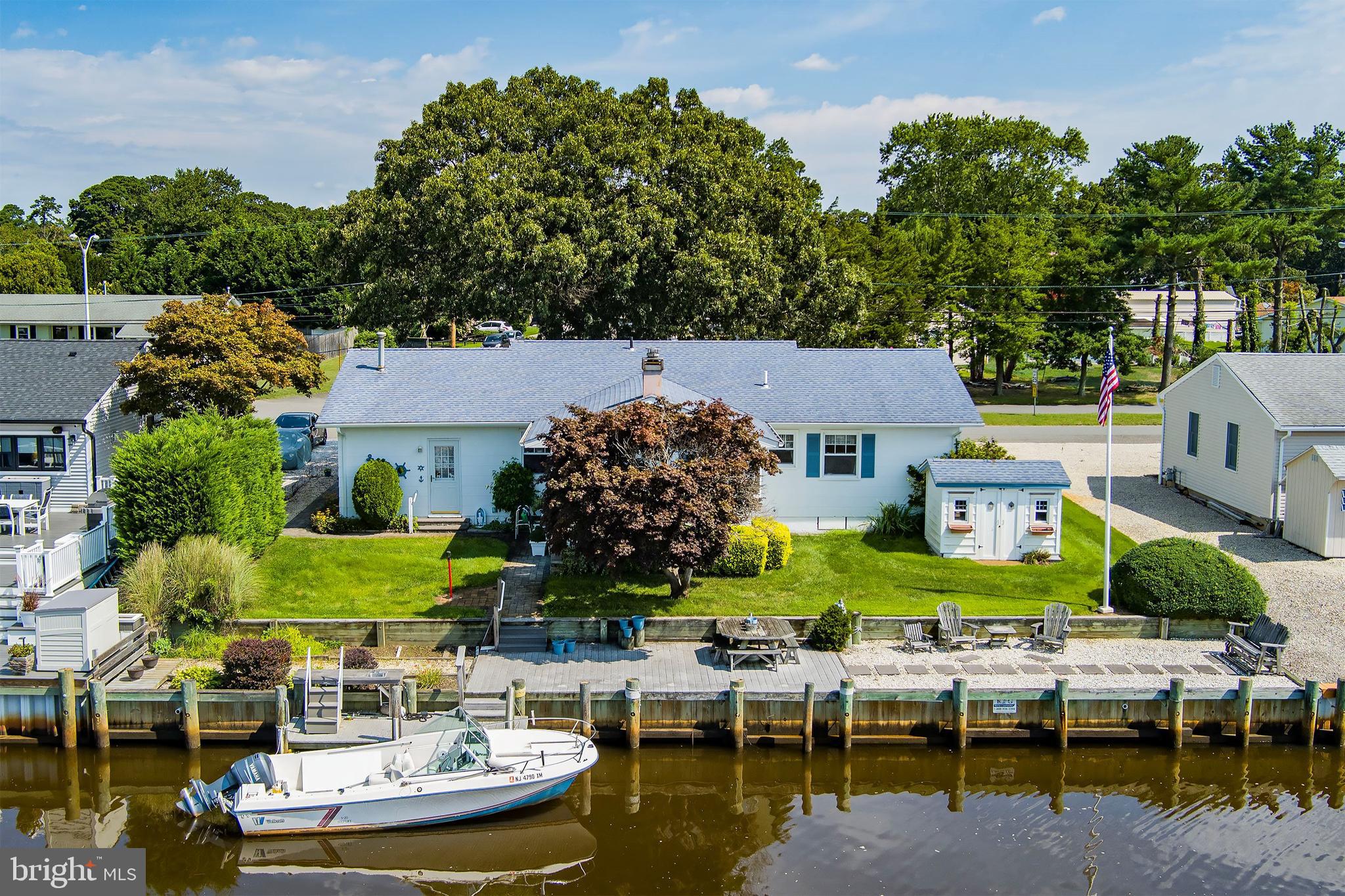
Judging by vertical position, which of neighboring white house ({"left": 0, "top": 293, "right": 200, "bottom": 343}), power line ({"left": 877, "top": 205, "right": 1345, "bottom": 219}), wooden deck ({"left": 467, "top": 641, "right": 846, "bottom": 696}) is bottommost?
wooden deck ({"left": 467, "top": 641, "right": 846, "bottom": 696})

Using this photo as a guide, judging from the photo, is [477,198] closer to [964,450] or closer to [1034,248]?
[964,450]

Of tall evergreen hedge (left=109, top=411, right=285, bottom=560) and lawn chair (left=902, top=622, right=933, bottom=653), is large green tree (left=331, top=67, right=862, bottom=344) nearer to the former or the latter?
tall evergreen hedge (left=109, top=411, right=285, bottom=560)

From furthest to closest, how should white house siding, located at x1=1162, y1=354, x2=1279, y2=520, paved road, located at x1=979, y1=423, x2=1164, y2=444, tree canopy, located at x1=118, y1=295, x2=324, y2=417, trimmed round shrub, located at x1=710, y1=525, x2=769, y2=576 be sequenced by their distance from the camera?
paved road, located at x1=979, y1=423, x2=1164, y2=444 → tree canopy, located at x1=118, y1=295, x2=324, y2=417 → white house siding, located at x1=1162, y1=354, x2=1279, y2=520 → trimmed round shrub, located at x1=710, y1=525, x2=769, y2=576


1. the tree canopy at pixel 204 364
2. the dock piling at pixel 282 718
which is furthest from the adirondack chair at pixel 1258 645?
the tree canopy at pixel 204 364

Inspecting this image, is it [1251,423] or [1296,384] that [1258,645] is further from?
[1296,384]

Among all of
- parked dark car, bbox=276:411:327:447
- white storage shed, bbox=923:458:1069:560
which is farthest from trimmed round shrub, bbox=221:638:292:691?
parked dark car, bbox=276:411:327:447

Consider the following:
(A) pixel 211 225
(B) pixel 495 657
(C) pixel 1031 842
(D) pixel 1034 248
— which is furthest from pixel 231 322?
(A) pixel 211 225
